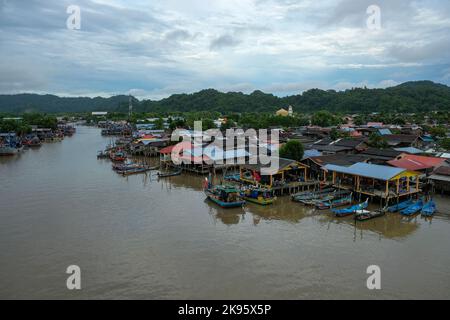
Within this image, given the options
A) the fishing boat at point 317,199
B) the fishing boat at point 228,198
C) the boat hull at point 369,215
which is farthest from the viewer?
the fishing boat at point 317,199

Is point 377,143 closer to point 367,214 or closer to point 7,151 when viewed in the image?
point 367,214

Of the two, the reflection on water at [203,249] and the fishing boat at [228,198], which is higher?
the fishing boat at [228,198]

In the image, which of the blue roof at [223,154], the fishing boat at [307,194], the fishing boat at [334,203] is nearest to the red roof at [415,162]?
the fishing boat at [307,194]

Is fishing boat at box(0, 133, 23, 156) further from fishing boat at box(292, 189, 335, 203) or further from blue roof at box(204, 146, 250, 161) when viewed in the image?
fishing boat at box(292, 189, 335, 203)

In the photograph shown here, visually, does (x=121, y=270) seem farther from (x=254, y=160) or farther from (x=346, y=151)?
(x=346, y=151)

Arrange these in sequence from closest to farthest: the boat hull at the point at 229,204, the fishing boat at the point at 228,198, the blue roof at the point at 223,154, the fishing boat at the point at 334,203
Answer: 1. the fishing boat at the point at 334,203
2. the boat hull at the point at 229,204
3. the fishing boat at the point at 228,198
4. the blue roof at the point at 223,154

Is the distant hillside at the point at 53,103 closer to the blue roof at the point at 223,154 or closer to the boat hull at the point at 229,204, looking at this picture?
the blue roof at the point at 223,154
